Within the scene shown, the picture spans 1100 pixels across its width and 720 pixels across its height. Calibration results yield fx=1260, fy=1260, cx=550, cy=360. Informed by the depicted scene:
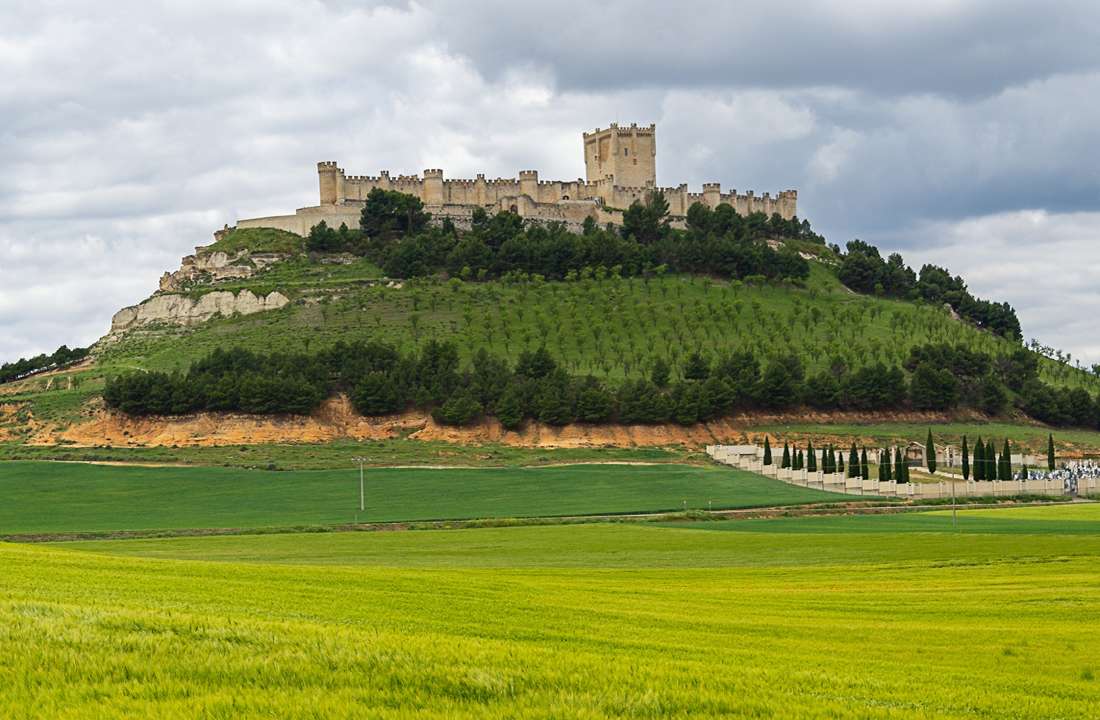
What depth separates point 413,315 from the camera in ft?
371

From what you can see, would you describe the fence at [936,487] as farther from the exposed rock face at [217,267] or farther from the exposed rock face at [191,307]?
the exposed rock face at [217,267]

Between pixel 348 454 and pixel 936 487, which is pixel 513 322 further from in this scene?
pixel 936 487

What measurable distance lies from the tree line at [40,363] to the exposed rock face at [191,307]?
7340 millimetres

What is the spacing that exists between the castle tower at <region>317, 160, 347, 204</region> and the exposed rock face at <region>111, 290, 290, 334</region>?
78.7ft

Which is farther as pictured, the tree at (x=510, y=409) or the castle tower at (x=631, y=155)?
the castle tower at (x=631, y=155)

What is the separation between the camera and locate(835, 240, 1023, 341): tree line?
137500 millimetres

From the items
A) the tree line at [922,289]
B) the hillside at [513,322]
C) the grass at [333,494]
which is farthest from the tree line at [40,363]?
the tree line at [922,289]

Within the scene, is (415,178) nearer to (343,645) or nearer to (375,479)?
(375,479)

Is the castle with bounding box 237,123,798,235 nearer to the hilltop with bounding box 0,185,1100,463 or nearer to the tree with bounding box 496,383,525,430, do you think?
the hilltop with bounding box 0,185,1100,463

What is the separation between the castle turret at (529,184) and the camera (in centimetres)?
15125

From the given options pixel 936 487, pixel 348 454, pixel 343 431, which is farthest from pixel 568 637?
pixel 343 431

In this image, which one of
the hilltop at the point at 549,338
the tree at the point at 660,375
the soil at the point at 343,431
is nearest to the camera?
the soil at the point at 343,431

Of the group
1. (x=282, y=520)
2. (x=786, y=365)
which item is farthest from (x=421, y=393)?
(x=282, y=520)

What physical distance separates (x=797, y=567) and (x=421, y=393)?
2440 inches
